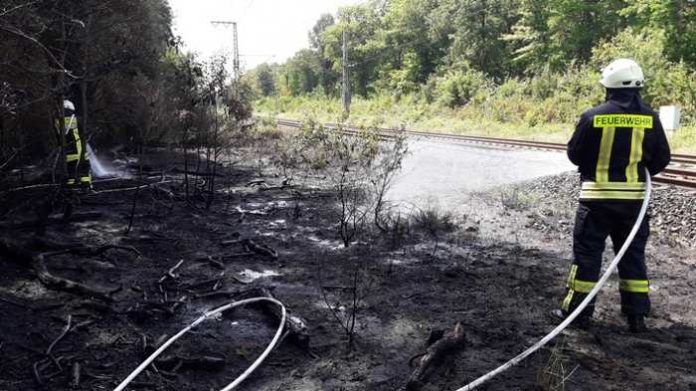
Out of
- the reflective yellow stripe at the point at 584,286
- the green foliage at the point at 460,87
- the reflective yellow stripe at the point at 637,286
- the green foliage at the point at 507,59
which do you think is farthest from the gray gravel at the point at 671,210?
the green foliage at the point at 460,87

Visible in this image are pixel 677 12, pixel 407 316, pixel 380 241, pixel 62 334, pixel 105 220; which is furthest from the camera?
pixel 677 12

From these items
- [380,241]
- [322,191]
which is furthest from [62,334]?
[322,191]

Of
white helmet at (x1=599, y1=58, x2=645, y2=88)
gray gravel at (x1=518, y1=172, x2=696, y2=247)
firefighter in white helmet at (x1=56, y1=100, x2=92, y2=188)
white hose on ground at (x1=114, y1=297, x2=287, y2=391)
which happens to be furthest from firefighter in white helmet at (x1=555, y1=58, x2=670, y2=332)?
firefighter in white helmet at (x1=56, y1=100, x2=92, y2=188)

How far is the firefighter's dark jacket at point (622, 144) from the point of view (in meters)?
3.89

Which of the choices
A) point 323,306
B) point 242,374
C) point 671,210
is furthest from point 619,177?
point 671,210

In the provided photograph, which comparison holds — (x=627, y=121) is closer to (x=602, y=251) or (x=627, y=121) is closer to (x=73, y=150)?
(x=602, y=251)

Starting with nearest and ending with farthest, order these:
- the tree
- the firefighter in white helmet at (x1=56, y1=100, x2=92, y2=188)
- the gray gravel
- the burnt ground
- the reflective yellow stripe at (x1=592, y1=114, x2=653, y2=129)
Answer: the burnt ground
the reflective yellow stripe at (x1=592, y1=114, x2=653, y2=129)
the gray gravel
the firefighter in white helmet at (x1=56, y1=100, x2=92, y2=188)
the tree

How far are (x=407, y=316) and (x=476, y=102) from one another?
28.5 m

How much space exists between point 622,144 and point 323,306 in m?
2.74

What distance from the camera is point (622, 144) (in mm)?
3908

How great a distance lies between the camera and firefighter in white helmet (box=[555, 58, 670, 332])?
3898 millimetres

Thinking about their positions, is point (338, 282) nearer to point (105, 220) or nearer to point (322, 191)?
point (105, 220)

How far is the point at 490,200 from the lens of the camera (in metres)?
9.12

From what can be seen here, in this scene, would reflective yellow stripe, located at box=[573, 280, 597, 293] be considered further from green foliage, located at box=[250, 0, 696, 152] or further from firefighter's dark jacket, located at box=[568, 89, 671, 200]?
green foliage, located at box=[250, 0, 696, 152]
